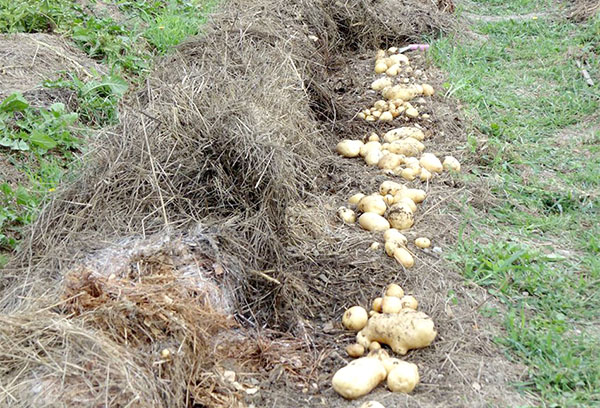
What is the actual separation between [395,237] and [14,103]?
284 centimetres

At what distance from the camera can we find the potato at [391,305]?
293 cm

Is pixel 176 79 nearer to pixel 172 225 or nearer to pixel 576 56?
pixel 172 225

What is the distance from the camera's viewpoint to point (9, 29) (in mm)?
5359

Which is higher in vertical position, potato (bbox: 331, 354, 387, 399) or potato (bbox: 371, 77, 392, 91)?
potato (bbox: 331, 354, 387, 399)

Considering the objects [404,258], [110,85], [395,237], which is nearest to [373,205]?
[395,237]

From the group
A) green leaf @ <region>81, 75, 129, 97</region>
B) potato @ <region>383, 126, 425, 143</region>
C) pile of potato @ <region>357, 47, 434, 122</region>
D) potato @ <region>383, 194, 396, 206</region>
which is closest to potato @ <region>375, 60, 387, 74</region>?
pile of potato @ <region>357, 47, 434, 122</region>

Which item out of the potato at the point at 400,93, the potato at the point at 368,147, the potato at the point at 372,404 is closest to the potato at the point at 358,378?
the potato at the point at 372,404

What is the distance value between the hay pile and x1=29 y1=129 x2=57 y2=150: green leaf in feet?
1.62

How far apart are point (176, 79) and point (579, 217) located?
2.82 m

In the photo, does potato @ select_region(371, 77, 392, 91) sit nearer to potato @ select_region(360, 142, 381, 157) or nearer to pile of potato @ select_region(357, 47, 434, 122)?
pile of potato @ select_region(357, 47, 434, 122)

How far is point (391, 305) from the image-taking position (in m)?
2.94

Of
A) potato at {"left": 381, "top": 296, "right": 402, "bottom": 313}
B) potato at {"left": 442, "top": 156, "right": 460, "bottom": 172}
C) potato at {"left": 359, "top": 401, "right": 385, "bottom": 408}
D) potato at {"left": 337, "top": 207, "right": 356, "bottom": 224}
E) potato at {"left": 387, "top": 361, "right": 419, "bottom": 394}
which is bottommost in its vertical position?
potato at {"left": 337, "top": 207, "right": 356, "bottom": 224}

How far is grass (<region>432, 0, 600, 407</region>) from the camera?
2766mm

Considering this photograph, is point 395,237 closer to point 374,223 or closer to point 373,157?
point 374,223
